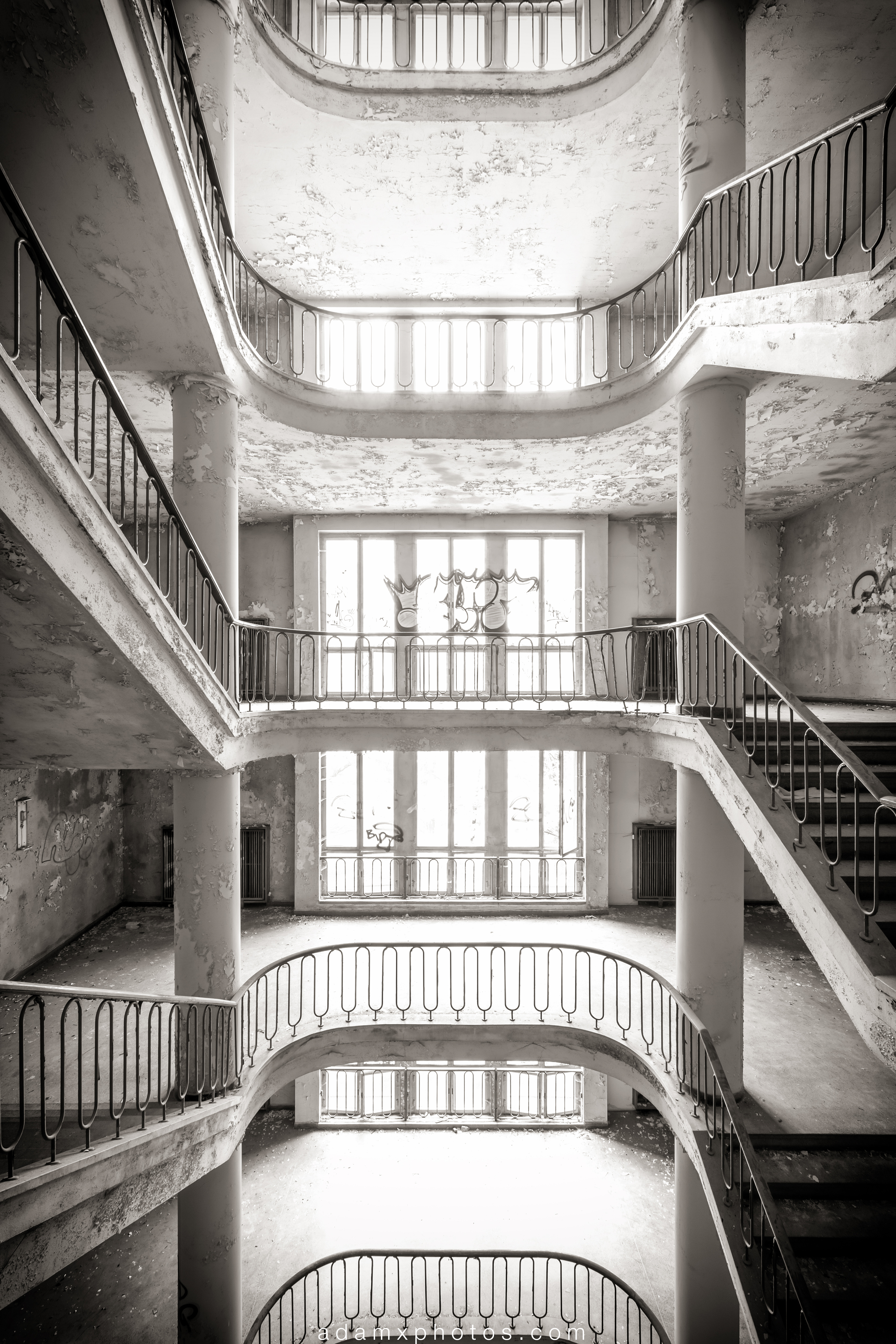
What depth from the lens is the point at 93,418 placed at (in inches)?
154

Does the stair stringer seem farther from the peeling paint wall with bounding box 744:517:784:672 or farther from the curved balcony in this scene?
the curved balcony

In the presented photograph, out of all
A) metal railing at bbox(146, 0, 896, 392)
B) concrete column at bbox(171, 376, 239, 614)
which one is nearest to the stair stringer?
metal railing at bbox(146, 0, 896, 392)

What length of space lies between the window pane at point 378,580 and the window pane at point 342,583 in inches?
7.4

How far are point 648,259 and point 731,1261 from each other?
40.2 ft

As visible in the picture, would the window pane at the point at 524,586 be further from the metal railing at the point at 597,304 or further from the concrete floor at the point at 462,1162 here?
the concrete floor at the point at 462,1162

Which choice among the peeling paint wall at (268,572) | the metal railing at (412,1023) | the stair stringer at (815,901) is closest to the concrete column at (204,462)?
the metal railing at (412,1023)

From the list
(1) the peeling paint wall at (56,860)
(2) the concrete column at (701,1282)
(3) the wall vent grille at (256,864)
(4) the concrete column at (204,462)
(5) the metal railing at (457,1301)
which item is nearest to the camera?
(2) the concrete column at (701,1282)

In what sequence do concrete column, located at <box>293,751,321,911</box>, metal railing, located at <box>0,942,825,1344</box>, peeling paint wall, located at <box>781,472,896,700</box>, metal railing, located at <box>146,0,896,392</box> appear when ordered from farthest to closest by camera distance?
1. concrete column, located at <box>293,751,321,911</box>
2. peeling paint wall, located at <box>781,472,896,700</box>
3. metal railing, located at <box>146,0,896,392</box>
4. metal railing, located at <box>0,942,825,1344</box>

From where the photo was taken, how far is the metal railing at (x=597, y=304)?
5.23 metres

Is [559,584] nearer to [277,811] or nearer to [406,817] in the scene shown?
[406,817]

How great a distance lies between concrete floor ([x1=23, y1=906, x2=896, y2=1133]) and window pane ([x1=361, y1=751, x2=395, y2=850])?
1.59m

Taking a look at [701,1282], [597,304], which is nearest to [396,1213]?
[701,1282]

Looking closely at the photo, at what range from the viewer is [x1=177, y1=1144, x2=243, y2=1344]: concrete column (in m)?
6.52

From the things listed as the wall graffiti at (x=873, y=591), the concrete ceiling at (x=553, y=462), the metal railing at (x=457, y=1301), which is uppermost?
the concrete ceiling at (x=553, y=462)
